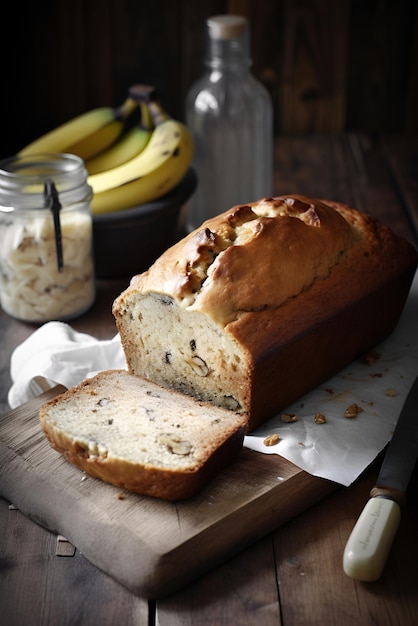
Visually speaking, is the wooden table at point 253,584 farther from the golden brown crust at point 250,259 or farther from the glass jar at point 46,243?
the glass jar at point 46,243

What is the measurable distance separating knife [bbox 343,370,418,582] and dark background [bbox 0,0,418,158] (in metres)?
2.87

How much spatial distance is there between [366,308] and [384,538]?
80cm

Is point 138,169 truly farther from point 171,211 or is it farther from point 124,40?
point 124,40

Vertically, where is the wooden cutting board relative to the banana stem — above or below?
below

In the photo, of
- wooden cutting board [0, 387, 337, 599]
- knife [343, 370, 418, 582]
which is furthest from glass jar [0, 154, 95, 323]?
knife [343, 370, 418, 582]

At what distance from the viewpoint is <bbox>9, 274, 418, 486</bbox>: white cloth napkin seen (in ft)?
6.30

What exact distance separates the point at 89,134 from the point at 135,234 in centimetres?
57

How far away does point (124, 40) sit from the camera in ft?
13.6

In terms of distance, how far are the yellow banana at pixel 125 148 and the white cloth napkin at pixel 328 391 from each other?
3.10ft

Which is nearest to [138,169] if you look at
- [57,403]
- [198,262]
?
[198,262]

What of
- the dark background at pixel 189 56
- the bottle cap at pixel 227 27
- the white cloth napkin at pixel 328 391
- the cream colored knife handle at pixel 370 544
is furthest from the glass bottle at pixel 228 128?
the cream colored knife handle at pixel 370 544

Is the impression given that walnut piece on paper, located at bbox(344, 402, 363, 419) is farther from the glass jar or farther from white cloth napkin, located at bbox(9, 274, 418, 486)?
the glass jar

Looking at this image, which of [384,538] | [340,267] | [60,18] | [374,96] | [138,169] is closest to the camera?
[384,538]

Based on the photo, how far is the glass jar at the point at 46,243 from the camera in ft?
8.30
